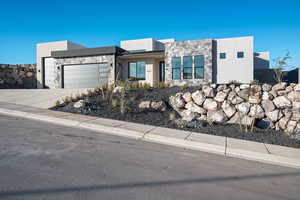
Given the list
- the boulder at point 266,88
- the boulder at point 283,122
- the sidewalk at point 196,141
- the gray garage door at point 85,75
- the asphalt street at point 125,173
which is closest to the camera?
the asphalt street at point 125,173

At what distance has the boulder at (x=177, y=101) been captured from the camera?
8625 millimetres

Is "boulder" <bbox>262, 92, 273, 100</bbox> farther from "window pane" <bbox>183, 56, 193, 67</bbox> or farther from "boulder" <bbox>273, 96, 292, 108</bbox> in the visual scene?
"window pane" <bbox>183, 56, 193, 67</bbox>

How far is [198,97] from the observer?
27.6ft

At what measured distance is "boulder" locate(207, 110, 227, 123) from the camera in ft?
25.0

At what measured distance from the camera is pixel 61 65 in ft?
60.7

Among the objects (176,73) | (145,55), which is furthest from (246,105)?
(145,55)

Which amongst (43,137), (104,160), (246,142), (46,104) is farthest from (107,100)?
(246,142)

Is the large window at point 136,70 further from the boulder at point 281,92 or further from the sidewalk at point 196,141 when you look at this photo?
the boulder at point 281,92

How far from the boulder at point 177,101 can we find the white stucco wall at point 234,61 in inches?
330

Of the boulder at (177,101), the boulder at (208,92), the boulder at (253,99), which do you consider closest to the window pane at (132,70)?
the boulder at (177,101)

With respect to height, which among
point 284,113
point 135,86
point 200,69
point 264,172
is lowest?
point 264,172

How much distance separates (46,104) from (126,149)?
295 inches

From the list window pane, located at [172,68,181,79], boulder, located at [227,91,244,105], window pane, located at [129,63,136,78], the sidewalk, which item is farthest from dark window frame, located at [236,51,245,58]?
the sidewalk

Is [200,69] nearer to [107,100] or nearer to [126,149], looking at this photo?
[107,100]
